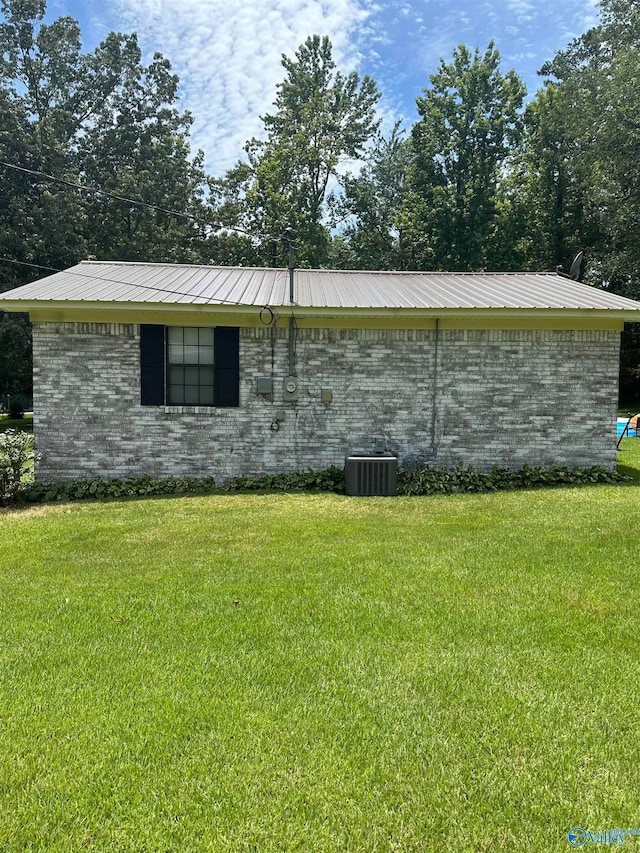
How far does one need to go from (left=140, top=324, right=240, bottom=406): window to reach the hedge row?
131 cm

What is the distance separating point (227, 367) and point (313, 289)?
240 cm

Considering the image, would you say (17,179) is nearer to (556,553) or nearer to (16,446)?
(16,446)

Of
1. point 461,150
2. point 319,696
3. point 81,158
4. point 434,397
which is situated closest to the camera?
point 319,696

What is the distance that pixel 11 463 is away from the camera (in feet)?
24.5

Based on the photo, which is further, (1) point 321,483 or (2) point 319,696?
(1) point 321,483

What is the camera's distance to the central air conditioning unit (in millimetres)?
8086

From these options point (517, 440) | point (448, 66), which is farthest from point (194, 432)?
point (448, 66)

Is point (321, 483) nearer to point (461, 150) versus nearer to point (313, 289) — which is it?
point (313, 289)

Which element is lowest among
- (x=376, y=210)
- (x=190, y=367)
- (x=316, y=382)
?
(x=316, y=382)

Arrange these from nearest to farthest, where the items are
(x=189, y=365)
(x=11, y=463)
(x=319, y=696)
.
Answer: (x=319, y=696) → (x=11, y=463) → (x=189, y=365)

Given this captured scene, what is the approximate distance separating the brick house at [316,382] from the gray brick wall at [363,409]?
0.06ft

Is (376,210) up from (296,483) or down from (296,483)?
up

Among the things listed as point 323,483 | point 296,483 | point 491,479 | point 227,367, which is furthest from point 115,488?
point 491,479

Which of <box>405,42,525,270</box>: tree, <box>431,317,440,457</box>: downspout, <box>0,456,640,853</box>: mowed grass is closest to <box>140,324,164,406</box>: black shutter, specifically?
<box>0,456,640,853</box>: mowed grass
